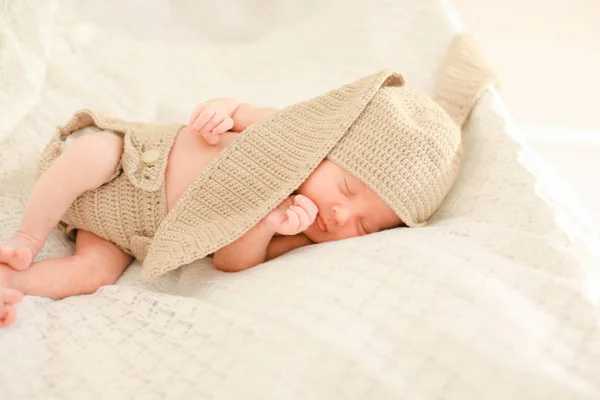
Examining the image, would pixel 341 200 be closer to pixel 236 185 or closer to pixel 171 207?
pixel 236 185

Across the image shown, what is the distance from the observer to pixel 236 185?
3.24 feet

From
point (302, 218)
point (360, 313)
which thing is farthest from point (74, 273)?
point (360, 313)

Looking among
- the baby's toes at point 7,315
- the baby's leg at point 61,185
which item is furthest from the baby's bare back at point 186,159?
the baby's toes at point 7,315

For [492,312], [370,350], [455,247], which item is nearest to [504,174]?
[455,247]

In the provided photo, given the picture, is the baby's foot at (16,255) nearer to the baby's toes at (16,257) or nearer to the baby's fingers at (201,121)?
the baby's toes at (16,257)

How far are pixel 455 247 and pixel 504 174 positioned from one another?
9.1 inches

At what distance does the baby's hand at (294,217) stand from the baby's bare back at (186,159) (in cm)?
18

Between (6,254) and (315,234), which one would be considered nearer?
(6,254)

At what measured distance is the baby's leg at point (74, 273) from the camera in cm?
88

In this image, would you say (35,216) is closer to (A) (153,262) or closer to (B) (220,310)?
(A) (153,262)

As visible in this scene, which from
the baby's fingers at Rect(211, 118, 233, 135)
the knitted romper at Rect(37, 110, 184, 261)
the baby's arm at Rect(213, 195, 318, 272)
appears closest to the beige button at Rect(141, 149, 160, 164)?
the knitted romper at Rect(37, 110, 184, 261)

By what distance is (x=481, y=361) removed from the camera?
625mm

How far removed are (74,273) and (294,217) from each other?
36 cm

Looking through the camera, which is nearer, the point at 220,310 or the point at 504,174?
the point at 220,310
